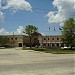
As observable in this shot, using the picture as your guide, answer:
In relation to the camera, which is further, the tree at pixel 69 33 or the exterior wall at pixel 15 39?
the exterior wall at pixel 15 39

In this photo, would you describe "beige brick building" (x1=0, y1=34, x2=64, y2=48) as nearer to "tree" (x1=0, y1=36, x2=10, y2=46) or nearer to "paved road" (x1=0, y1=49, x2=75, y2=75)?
"tree" (x1=0, y1=36, x2=10, y2=46)

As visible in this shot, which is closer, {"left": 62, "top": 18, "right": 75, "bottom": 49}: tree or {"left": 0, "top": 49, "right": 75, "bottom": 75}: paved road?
{"left": 0, "top": 49, "right": 75, "bottom": 75}: paved road

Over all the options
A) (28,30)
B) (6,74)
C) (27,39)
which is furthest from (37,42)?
(6,74)

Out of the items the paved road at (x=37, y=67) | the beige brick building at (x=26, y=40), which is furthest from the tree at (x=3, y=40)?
the paved road at (x=37, y=67)

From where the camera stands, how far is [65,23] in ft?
268

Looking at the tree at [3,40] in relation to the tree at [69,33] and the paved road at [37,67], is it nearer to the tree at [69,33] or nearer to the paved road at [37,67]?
the tree at [69,33]

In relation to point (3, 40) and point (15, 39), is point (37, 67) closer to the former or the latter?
point (3, 40)

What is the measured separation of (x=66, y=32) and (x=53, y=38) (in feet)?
194

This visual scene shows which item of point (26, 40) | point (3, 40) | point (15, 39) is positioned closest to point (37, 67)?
point (3, 40)

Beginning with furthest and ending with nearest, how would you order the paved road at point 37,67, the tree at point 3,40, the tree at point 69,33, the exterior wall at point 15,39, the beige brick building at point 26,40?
the exterior wall at point 15,39 → the beige brick building at point 26,40 → the tree at point 3,40 → the tree at point 69,33 → the paved road at point 37,67

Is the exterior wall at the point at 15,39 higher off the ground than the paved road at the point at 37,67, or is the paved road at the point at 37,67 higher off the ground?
the exterior wall at the point at 15,39

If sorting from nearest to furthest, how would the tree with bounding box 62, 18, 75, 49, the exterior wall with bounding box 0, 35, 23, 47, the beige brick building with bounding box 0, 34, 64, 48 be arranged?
the tree with bounding box 62, 18, 75, 49, the beige brick building with bounding box 0, 34, 64, 48, the exterior wall with bounding box 0, 35, 23, 47

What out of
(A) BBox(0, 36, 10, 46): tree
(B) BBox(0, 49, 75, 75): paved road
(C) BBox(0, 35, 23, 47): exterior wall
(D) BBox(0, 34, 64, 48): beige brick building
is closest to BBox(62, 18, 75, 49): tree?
(B) BBox(0, 49, 75, 75): paved road

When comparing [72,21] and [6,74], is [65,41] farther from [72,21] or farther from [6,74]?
[6,74]
